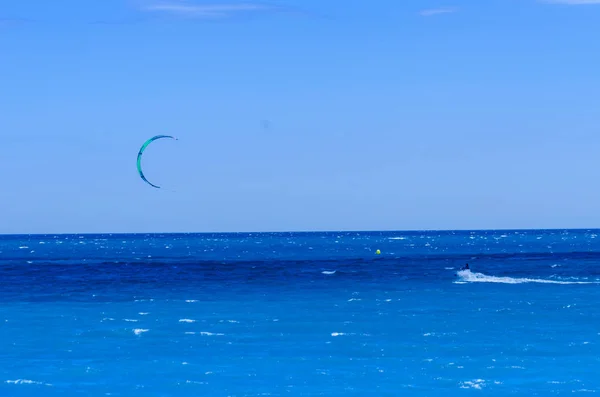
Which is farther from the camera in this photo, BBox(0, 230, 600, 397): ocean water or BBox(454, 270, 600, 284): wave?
BBox(454, 270, 600, 284): wave

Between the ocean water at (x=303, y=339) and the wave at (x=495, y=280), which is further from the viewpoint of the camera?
the wave at (x=495, y=280)

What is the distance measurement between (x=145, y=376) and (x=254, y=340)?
863 cm

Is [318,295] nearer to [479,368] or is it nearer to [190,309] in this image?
[190,309]

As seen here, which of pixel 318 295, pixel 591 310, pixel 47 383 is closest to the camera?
pixel 47 383

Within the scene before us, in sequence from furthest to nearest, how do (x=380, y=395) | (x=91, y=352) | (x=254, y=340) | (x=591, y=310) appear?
(x=591, y=310), (x=254, y=340), (x=91, y=352), (x=380, y=395)

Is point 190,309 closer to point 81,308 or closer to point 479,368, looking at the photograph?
point 81,308

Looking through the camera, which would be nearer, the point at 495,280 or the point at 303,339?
the point at 303,339

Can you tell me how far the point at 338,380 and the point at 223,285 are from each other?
41.8 metres

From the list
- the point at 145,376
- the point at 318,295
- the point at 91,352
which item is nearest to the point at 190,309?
the point at 318,295

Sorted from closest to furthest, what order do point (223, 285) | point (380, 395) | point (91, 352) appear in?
point (380, 395) → point (91, 352) → point (223, 285)

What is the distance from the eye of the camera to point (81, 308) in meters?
56.3

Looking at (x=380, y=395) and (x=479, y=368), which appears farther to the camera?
(x=479, y=368)

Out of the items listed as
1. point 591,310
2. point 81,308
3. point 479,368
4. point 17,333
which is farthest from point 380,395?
point 81,308

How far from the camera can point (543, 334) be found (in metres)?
43.5
